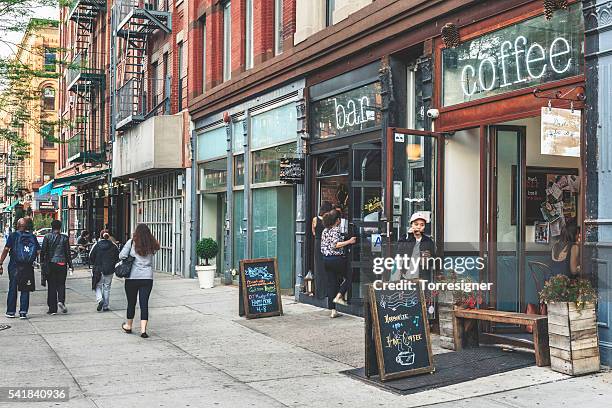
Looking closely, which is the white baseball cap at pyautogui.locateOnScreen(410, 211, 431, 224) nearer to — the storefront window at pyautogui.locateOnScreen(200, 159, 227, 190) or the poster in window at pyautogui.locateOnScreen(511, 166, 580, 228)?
the poster in window at pyautogui.locateOnScreen(511, 166, 580, 228)

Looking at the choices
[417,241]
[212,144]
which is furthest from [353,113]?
[212,144]

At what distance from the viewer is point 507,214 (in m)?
9.71

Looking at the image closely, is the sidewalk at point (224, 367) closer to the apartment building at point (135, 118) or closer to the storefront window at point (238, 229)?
the storefront window at point (238, 229)

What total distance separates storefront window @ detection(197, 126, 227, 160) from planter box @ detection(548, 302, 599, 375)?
41.7ft

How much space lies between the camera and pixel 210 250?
17.8 metres

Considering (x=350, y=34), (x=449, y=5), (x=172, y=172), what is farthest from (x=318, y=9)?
(x=172, y=172)

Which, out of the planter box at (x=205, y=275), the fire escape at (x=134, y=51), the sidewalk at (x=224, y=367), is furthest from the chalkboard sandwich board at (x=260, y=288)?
the fire escape at (x=134, y=51)

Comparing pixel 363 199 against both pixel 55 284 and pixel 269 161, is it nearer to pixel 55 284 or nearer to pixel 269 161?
pixel 269 161

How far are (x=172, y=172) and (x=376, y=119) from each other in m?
12.5

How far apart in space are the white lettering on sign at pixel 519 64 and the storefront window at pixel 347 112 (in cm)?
230

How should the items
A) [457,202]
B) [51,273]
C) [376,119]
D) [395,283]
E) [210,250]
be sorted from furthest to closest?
[210,250] < [51,273] < [376,119] < [457,202] < [395,283]

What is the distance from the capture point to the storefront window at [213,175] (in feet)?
63.6

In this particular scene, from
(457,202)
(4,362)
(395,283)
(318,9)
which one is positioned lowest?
(4,362)

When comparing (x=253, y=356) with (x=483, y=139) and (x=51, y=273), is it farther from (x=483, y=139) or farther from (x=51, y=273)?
(x=51, y=273)
